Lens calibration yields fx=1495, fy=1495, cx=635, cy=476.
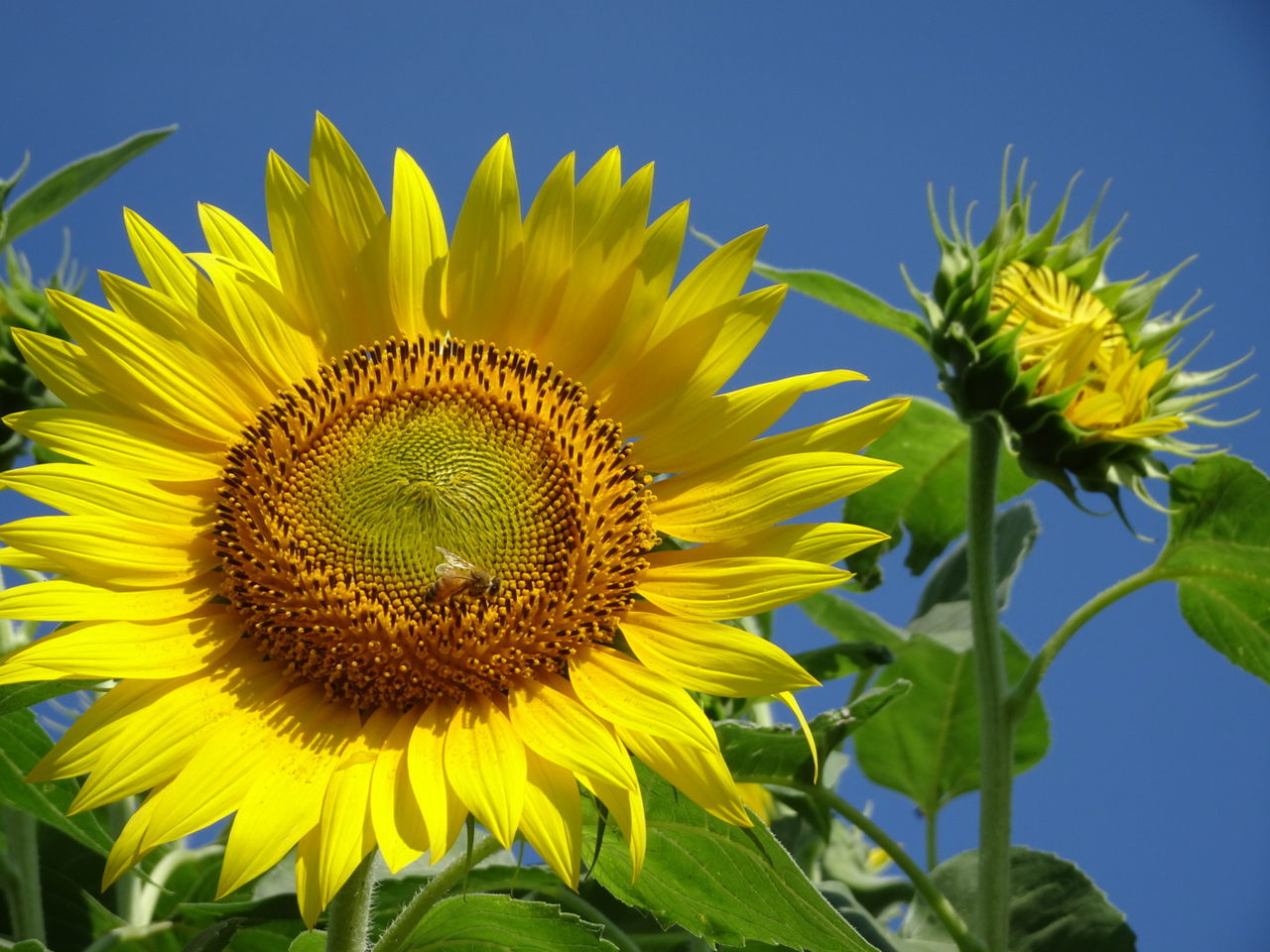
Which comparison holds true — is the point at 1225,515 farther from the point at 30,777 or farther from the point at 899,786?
the point at 30,777

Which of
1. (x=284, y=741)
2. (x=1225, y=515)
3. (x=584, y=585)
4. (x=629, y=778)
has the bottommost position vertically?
(x=284, y=741)

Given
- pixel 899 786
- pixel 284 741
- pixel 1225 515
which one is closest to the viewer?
pixel 284 741

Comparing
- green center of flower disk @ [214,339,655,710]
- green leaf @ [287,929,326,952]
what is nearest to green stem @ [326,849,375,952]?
green leaf @ [287,929,326,952]

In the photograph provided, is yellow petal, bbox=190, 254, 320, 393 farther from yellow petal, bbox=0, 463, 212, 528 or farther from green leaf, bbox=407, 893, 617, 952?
green leaf, bbox=407, 893, 617, 952

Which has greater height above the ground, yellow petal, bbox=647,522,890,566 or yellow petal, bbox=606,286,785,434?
yellow petal, bbox=606,286,785,434

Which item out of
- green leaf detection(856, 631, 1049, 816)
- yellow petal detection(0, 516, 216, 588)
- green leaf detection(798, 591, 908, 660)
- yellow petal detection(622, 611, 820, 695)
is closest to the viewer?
yellow petal detection(622, 611, 820, 695)

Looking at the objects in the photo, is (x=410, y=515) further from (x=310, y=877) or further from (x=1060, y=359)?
(x=1060, y=359)

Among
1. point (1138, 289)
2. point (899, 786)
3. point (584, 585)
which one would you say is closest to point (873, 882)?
point (899, 786)
